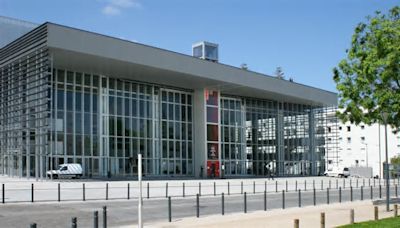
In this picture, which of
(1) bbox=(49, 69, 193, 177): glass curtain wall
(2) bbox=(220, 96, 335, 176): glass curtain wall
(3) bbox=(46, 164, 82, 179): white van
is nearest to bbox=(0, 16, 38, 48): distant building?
(1) bbox=(49, 69, 193, 177): glass curtain wall

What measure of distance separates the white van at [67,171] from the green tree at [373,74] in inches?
1187

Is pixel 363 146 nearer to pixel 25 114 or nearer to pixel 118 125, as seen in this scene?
pixel 118 125

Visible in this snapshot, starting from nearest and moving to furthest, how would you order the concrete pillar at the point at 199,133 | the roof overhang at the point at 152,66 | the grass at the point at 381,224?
the grass at the point at 381,224, the roof overhang at the point at 152,66, the concrete pillar at the point at 199,133

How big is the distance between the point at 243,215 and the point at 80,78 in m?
37.2

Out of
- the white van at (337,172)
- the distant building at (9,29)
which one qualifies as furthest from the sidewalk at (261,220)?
the white van at (337,172)

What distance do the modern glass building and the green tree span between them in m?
26.5

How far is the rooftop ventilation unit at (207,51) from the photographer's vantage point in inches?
2788

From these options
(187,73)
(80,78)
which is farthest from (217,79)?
(80,78)

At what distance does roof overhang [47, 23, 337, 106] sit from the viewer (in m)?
45.7

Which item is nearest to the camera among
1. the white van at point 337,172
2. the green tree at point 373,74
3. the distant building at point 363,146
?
the green tree at point 373,74

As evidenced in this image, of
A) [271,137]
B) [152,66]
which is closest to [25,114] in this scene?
[152,66]

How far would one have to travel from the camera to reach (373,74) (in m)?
23.8

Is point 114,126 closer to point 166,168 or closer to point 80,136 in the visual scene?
point 80,136

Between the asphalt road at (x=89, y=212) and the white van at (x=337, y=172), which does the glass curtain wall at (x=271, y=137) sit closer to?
the white van at (x=337, y=172)
